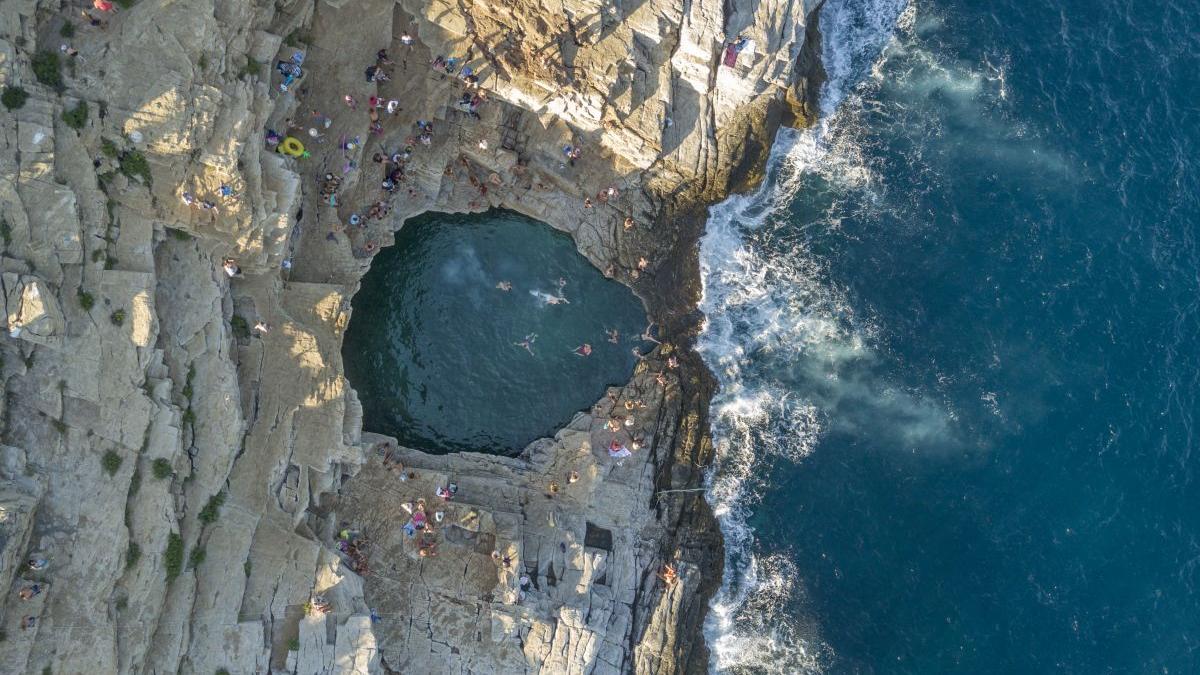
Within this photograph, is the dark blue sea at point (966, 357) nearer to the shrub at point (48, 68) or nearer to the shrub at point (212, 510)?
the shrub at point (212, 510)

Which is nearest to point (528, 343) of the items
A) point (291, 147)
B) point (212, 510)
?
point (291, 147)

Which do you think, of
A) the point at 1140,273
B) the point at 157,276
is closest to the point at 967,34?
the point at 1140,273

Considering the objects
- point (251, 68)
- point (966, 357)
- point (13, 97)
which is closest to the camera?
point (13, 97)

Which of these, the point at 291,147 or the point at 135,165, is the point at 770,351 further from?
the point at 135,165

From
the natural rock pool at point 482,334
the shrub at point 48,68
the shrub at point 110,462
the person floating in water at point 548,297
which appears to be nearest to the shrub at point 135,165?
the shrub at point 48,68

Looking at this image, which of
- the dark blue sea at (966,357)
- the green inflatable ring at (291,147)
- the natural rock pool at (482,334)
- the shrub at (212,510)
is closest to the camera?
the shrub at (212,510)

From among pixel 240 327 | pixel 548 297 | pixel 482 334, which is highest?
pixel 548 297
